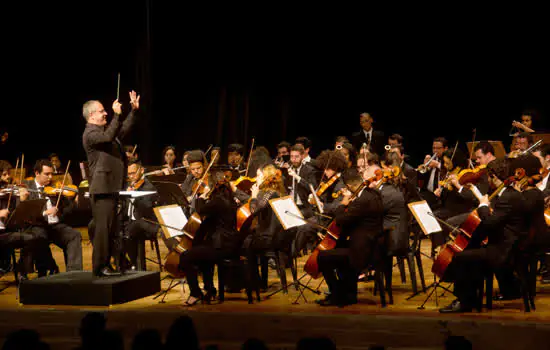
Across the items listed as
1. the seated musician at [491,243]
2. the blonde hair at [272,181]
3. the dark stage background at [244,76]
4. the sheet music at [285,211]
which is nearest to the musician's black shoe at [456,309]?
the seated musician at [491,243]

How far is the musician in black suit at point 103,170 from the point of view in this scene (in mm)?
4848

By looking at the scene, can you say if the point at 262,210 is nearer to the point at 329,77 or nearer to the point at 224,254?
the point at 224,254

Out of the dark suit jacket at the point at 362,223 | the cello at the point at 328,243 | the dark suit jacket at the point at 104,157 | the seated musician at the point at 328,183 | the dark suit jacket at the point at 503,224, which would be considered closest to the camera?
the dark suit jacket at the point at 503,224

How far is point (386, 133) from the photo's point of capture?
35.1 feet

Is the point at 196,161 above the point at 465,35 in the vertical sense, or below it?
below

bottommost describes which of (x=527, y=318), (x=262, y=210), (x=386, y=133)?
(x=527, y=318)

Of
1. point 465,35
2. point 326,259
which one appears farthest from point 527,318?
point 465,35

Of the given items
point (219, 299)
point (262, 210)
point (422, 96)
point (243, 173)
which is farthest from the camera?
point (422, 96)

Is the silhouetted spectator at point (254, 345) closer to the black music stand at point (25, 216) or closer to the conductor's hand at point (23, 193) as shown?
the black music stand at point (25, 216)

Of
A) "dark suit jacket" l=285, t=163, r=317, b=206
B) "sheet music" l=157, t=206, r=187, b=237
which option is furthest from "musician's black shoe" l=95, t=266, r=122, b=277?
"dark suit jacket" l=285, t=163, r=317, b=206

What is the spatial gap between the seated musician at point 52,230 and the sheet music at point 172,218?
1.56 m

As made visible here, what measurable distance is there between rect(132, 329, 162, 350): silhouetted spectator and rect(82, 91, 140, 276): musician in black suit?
104 inches

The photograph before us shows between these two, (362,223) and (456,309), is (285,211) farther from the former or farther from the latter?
(456,309)

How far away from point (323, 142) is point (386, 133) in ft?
3.83
